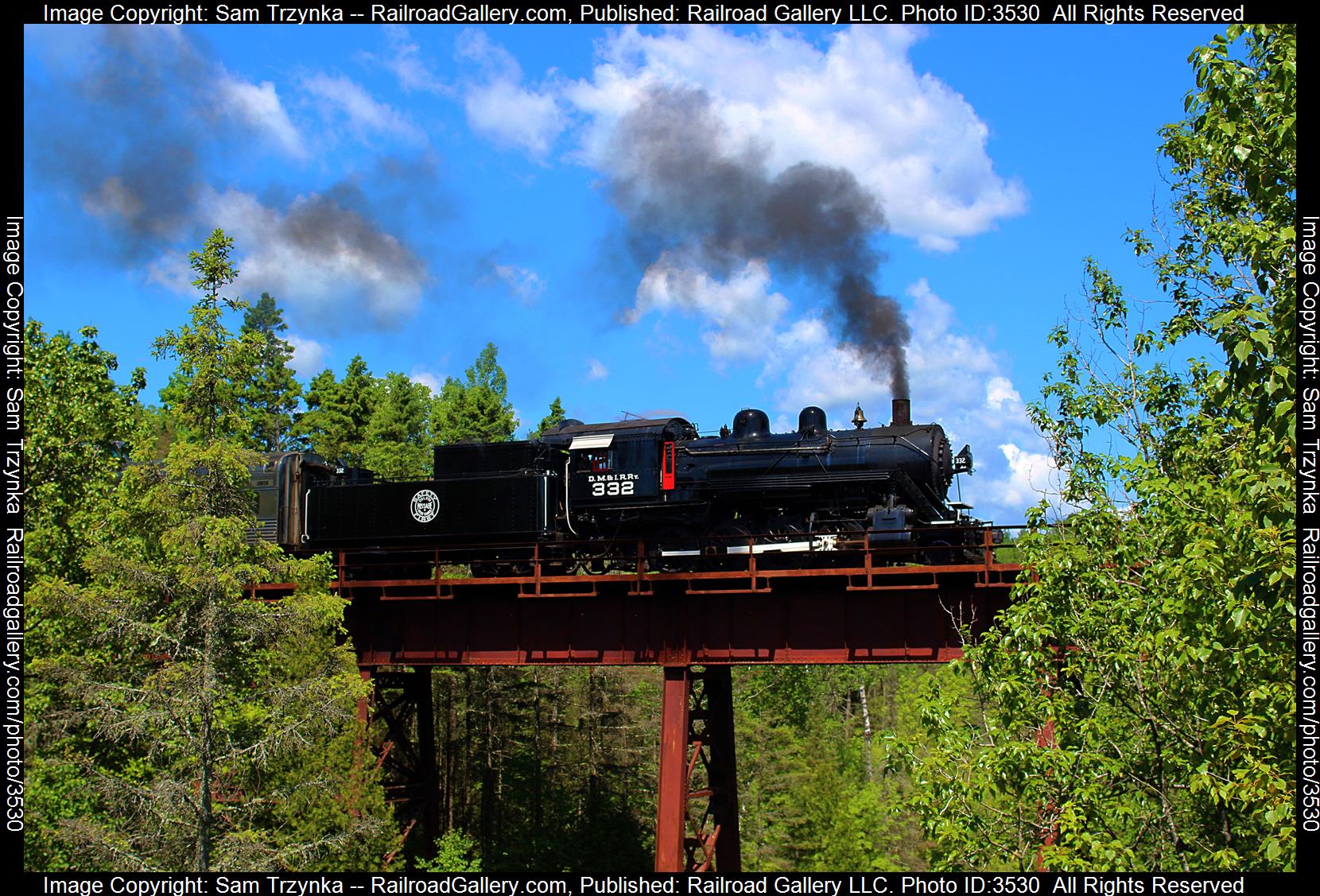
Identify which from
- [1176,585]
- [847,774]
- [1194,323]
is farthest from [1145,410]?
[847,774]

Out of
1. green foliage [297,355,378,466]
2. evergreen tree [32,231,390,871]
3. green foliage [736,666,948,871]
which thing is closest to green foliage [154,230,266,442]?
evergreen tree [32,231,390,871]

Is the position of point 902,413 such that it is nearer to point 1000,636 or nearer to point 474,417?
point 1000,636

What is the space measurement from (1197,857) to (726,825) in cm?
1079

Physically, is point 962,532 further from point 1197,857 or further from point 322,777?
point 322,777

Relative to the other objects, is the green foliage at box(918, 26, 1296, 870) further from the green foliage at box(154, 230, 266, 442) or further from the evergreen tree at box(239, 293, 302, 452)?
the evergreen tree at box(239, 293, 302, 452)

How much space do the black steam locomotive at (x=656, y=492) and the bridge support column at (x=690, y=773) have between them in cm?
270

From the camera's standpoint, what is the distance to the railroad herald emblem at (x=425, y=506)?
2512cm

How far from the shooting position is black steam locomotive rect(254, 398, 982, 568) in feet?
74.6

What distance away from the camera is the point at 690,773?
21.7 meters

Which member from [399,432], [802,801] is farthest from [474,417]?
[802,801]

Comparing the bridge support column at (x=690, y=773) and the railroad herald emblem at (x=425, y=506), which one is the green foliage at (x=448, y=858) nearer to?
the bridge support column at (x=690, y=773)

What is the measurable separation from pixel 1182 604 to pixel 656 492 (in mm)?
14369

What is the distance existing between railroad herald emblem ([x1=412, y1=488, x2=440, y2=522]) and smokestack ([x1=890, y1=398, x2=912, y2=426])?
424 inches
